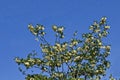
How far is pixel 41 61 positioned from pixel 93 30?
5601mm

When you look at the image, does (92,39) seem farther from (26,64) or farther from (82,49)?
(26,64)

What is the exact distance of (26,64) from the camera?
2132 inches

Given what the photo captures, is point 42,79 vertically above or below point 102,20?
below

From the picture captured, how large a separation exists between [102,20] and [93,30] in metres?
1.26

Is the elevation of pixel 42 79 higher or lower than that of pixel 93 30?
lower

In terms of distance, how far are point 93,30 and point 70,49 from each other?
9.29ft

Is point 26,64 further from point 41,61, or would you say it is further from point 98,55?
A: point 98,55

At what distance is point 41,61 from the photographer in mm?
54000

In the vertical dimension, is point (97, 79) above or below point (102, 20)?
below

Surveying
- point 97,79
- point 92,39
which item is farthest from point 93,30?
point 97,79

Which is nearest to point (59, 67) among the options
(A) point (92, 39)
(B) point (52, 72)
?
(B) point (52, 72)

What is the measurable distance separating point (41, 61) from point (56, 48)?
185cm

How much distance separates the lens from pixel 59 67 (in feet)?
173

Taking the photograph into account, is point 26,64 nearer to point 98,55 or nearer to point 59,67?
point 59,67
